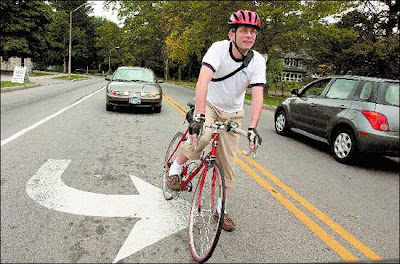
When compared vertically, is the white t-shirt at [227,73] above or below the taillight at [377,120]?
above

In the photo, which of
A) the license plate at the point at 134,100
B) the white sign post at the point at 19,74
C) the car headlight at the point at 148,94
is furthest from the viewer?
the car headlight at the point at 148,94

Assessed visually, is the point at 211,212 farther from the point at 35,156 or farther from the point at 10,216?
the point at 35,156

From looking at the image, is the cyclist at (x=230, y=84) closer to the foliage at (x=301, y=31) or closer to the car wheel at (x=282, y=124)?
the foliage at (x=301, y=31)

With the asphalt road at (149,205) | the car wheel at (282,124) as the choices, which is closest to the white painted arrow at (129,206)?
the asphalt road at (149,205)

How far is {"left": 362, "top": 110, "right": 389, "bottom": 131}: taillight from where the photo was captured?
5770 millimetres

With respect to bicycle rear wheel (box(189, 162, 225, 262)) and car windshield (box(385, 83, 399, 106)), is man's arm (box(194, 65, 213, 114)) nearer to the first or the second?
bicycle rear wheel (box(189, 162, 225, 262))

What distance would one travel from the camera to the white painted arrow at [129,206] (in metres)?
3.14

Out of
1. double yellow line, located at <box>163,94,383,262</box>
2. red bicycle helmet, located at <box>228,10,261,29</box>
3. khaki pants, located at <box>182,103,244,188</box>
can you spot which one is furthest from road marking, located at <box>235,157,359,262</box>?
red bicycle helmet, located at <box>228,10,261,29</box>

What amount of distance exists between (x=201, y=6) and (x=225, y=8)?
1.52 meters

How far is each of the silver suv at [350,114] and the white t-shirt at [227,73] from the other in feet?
10.0

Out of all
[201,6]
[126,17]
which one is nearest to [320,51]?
[201,6]

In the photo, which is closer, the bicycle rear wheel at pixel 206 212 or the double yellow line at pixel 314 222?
the bicycle rear wheel at pixel 206 212

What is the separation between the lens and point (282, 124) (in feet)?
30.6

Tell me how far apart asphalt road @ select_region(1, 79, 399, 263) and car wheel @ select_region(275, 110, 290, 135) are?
2.31 metres
